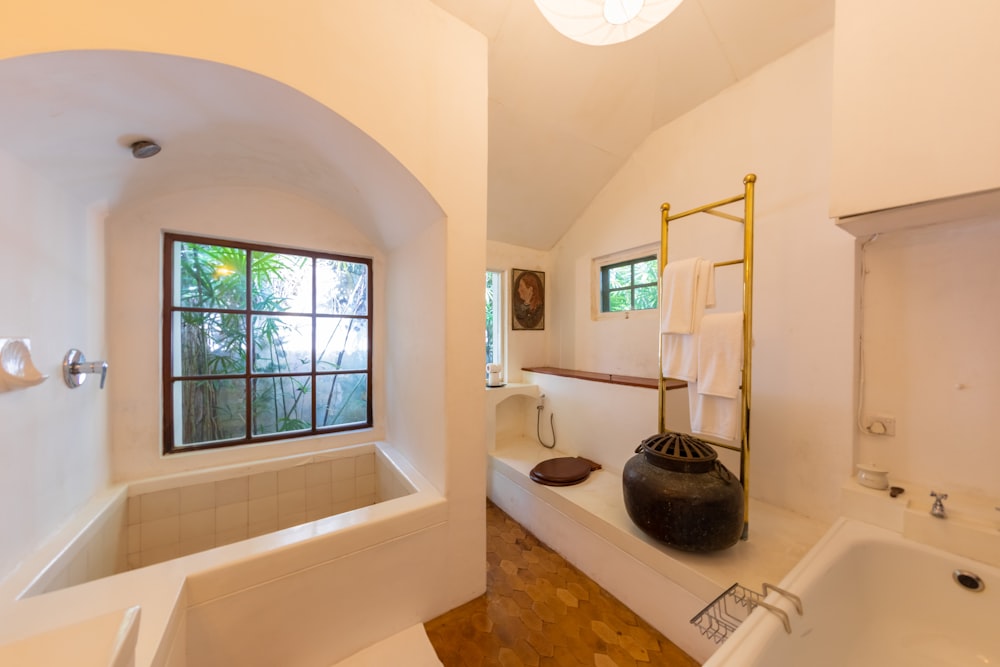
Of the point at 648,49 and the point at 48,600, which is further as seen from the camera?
the point at 648,49

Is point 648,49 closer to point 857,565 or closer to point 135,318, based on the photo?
point 857,565

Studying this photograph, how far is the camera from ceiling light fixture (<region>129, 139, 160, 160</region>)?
1.26 m

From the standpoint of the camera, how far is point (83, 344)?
4.59ft

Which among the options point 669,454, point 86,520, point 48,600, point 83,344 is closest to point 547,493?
point 669,454

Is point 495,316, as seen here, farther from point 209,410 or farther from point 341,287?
point 209,410

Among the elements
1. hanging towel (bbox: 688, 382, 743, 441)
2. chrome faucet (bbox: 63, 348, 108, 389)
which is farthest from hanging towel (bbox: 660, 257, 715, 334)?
chrome faucet (bbox: 63, 348, 108, 389)

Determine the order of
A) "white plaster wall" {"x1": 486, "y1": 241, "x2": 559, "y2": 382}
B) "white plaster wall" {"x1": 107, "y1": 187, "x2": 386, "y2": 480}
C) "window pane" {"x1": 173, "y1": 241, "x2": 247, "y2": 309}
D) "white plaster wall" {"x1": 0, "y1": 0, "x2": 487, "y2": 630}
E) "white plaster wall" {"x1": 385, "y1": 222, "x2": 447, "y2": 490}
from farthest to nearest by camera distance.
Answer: "white plaster wall" {"x1": 486, "y1": 241, "x2": 559, "y2": 382} → "window pane" {"x1": 173, "y1": 241, "x2": 247, "y2": 309} → "white plaster wall" {"x1": 107, "y1": 187, "x2": 386, "y2": 480} → "white plaster wall" {"x1": 385, "y1": 222, "x2": 447, "y2": 490} → "white plaster wall" {"x1": 0, "y1": 0, "x2": 487, "y2": 630}

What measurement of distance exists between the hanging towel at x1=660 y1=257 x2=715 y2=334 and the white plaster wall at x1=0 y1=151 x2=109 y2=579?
241 cm

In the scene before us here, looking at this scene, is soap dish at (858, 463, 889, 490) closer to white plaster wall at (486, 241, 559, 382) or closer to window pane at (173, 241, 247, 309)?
white plaster wall at (486, 241, 559, 382)

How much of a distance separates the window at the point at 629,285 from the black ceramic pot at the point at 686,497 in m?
1.30

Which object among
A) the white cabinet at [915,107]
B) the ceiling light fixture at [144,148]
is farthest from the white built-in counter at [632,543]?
the ceiling light fixture at [144,148]

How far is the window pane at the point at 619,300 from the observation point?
2.65m

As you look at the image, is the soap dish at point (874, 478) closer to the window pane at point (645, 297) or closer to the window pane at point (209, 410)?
the window pane at point (645, 297)

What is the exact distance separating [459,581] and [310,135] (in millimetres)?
2029
